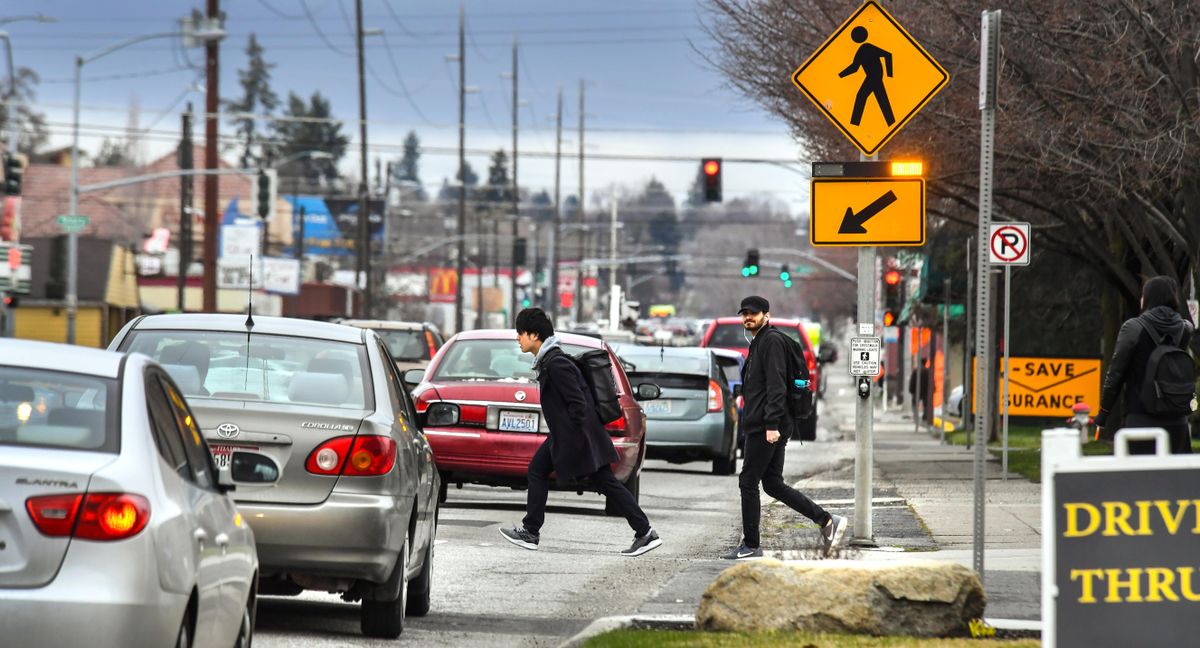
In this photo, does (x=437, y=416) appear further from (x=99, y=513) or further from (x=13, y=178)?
(x=13, y=178)

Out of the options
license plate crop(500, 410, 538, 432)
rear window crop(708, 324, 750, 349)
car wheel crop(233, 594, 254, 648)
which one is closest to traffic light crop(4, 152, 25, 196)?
rear window crop(708, 324, 750, 349)

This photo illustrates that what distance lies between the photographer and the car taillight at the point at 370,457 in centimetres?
958

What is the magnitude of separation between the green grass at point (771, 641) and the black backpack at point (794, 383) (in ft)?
15.7

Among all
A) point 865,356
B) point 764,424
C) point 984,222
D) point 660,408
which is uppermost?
point 984,222

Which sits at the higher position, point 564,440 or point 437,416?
point 437,416

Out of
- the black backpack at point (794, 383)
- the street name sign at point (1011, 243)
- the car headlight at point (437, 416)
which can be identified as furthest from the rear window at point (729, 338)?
the car headlight at point (437, 416)

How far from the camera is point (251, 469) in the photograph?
7512mm

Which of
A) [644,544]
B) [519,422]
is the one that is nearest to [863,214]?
[644,544]

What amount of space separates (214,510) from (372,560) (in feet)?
7.37

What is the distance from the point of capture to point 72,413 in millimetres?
6617

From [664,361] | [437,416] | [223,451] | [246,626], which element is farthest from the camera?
[664,361]

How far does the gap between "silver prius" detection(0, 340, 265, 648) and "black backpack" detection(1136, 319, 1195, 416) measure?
7.55 m

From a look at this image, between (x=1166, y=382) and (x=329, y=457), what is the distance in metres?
6.00

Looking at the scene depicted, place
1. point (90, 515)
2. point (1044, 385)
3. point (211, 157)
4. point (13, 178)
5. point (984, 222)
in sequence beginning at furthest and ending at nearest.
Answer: point (13, 178) < point (211, 157) < point (1044, 385) < point (984, 222) < point (90, 515)
